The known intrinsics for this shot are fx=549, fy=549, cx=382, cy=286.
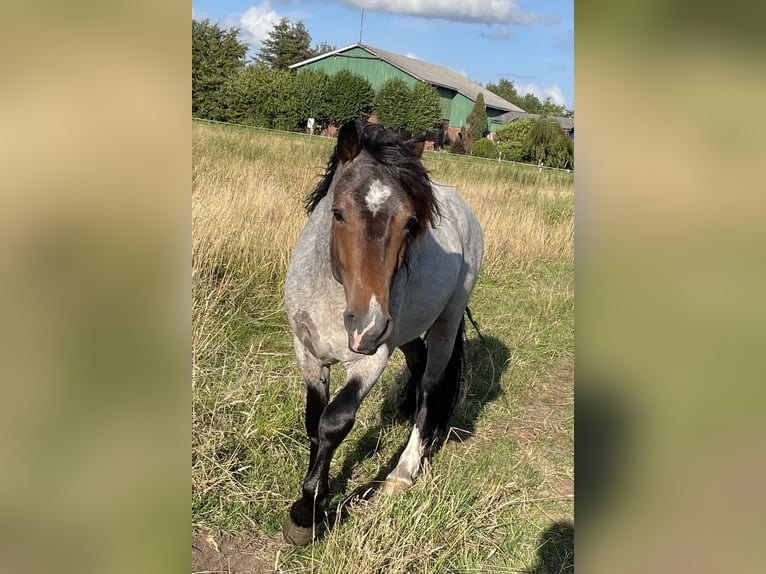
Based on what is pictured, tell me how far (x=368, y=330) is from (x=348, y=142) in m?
0.93

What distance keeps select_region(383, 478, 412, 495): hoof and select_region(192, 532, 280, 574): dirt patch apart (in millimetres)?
719

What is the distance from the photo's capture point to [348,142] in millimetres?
2488

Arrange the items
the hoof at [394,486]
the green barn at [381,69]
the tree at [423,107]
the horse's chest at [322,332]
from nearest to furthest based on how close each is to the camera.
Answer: the horse's chest at [322,332] → the hoof at [394,486] → the tree at [423,107] → the green barn at [381,69]

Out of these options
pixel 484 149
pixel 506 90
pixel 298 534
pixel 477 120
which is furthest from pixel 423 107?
pixel 506 90

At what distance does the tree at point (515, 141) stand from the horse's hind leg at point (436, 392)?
30769 millimetres

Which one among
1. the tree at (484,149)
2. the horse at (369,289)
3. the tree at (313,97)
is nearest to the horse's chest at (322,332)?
the horse at (369,289)

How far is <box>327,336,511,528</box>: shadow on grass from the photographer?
10.7 ft

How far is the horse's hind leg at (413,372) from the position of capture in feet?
13.4

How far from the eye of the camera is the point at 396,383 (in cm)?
465

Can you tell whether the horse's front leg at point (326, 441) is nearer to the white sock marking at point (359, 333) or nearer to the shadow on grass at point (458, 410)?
the shadow on grass at point (458, 410)
